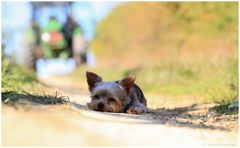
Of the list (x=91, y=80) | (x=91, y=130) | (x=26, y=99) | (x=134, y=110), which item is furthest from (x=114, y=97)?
(x=91, y=130)

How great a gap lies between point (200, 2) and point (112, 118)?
563 inches

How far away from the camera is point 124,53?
42.6m

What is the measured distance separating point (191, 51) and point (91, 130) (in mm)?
19760

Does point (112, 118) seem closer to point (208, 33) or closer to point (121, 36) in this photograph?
point (208, 33)

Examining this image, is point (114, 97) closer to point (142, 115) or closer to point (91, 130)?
point (142, 115)

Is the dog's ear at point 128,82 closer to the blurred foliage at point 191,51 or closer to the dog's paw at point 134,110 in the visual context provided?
the dog's paw at point 134,110

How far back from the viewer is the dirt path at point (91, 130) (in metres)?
5.99

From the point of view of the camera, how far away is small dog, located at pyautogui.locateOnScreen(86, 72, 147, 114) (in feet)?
29.8

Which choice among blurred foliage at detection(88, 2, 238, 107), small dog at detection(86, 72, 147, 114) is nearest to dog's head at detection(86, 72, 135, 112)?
small dog at detection(86, 72, 147, 114)

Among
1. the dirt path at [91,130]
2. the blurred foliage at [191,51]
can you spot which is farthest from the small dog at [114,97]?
the blurred foliage at [191,51]

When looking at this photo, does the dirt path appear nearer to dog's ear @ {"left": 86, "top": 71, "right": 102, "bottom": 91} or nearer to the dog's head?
the dog's head

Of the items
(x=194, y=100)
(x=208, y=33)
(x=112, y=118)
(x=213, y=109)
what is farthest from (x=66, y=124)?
(x=208, y=33)

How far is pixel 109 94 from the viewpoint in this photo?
30.5 feet

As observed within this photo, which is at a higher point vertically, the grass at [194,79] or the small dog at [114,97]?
the grass at [194,79]
